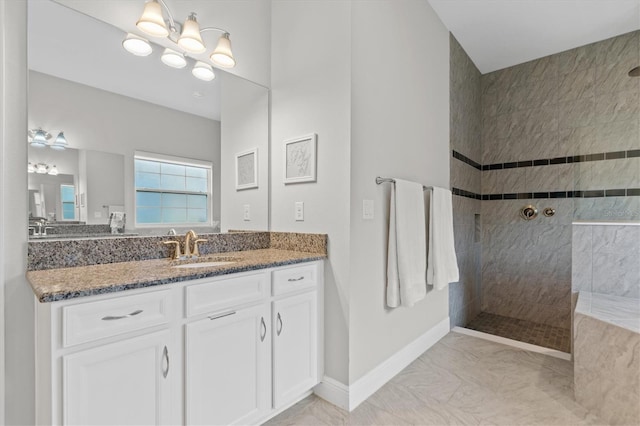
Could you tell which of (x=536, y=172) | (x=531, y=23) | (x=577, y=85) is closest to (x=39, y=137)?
(x=531, y=23)

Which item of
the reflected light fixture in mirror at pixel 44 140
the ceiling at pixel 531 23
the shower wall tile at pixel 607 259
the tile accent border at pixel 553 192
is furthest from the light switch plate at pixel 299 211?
the ceiling at pixel 531 23

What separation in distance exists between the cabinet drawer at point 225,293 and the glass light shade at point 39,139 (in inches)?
36.3

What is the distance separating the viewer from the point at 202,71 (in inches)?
76.9

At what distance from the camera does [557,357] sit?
2.49 meters

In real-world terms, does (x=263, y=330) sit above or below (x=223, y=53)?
below

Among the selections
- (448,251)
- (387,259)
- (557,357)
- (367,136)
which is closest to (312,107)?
(367,136)

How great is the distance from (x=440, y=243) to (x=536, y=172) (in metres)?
2.04

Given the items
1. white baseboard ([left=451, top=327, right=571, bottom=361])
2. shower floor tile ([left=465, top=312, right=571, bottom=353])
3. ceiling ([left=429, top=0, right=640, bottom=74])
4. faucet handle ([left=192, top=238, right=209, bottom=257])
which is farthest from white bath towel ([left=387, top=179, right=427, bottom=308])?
ceiling ([left=429, top=0, right=640, bottom=74])

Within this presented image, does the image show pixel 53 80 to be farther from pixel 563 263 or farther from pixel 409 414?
pixel 563 263

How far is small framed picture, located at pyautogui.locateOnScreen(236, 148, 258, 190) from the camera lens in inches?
87.7

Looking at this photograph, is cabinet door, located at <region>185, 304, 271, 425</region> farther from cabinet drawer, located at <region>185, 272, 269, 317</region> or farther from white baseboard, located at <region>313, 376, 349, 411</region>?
white baseboard, located at <region>313, 376, 349, 411</region>

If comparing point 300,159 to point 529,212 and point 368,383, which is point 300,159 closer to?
point 368,383

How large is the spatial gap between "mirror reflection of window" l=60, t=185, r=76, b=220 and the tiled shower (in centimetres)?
307

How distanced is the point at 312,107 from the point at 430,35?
1.58 metres
